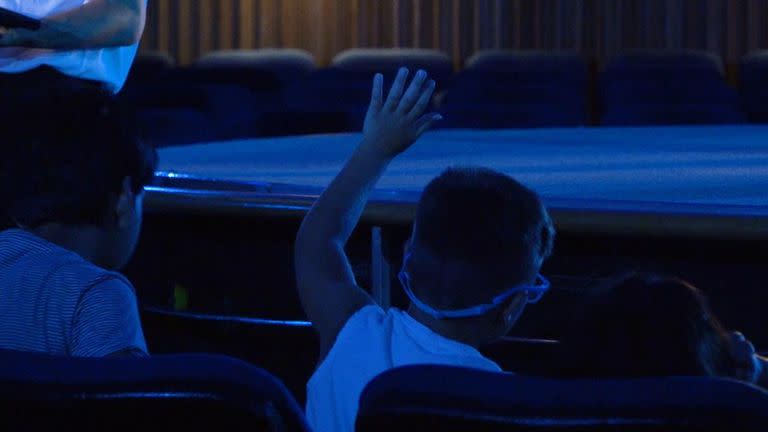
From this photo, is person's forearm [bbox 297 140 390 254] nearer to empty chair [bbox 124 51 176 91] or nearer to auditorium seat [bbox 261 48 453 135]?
auditorium seat [bbox 261 48 453 135]

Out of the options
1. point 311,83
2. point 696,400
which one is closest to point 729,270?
point 696,400

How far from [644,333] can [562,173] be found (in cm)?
148

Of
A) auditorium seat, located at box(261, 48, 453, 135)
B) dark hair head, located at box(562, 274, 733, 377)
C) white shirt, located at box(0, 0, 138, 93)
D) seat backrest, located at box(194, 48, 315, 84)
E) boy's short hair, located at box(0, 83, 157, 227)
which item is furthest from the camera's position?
seat backrest, located at box(194, 48, 315, 84)

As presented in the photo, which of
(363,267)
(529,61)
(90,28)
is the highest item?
(90,28)

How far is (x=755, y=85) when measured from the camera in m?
5.91

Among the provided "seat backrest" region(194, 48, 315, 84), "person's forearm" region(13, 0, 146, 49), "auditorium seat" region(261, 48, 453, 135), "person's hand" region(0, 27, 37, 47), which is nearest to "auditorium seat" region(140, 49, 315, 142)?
"seat backrest" region(194, 48, 315, 84)

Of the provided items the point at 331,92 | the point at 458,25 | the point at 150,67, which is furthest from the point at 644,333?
the point at 150,67

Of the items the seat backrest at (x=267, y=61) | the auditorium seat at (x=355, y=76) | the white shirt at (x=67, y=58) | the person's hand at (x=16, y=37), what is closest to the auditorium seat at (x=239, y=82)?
the seat backrest at (x=267, y=61)

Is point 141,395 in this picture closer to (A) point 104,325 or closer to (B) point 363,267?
(A) point 104,325

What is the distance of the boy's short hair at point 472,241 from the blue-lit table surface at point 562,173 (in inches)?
24.4

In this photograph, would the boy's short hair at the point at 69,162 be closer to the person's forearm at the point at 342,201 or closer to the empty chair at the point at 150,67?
the person's forearm at the point at 342,201

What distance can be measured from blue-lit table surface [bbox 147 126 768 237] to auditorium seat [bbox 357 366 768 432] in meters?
0.99

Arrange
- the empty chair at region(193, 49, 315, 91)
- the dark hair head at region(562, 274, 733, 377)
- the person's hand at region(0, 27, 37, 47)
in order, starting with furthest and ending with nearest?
the empty chair at region(193, 49, 315, 91) → the person's hand at region(0, 27, 37, 47) → the dark hair head at region(562, 274, 733, 377)

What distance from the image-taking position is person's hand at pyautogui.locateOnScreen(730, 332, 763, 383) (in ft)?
3.90
